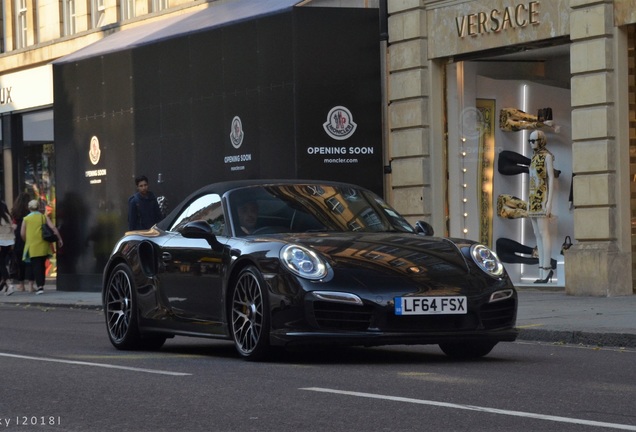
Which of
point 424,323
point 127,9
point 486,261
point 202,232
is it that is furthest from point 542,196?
point 127,9

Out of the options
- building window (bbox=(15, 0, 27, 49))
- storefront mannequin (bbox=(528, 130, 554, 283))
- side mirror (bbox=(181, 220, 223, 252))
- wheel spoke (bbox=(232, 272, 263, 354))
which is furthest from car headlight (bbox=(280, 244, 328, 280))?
building window (bbox=(15, 0, 27, 49))

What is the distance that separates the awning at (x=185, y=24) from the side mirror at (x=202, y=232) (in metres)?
12.0

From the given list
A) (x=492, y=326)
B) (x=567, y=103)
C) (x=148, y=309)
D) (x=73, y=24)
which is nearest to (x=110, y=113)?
(x=73, y=24)

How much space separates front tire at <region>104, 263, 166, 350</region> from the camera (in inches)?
485

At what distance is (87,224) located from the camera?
93.2ft

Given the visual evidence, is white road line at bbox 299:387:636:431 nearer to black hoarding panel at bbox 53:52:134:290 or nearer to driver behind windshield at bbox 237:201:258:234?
driver behind windshield at bbox 237:201:258:234

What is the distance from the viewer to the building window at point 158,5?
1206 inches

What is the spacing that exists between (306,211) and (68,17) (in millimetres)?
23976

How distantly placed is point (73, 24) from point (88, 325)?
59.0 ft

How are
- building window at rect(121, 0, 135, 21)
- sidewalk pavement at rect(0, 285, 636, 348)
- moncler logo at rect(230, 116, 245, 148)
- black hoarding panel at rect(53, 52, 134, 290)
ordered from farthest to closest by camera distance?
building window at rect(121, 0, 135, 21), black hoarding panel at rect(53, 52, 134, 290), moncler logo at rect(230, 116, 245, 148), sidewalk pavement at rect(0, 285, 636, 348)

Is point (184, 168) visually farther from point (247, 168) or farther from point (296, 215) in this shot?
point (296, 215)

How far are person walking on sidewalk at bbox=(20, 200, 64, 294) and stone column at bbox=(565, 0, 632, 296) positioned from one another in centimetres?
1112

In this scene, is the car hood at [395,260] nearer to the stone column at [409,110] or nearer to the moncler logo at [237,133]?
the stone column at [409,110]

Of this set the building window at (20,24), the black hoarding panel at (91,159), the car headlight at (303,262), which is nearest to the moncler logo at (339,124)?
the black hoarding panel at (91,159)
